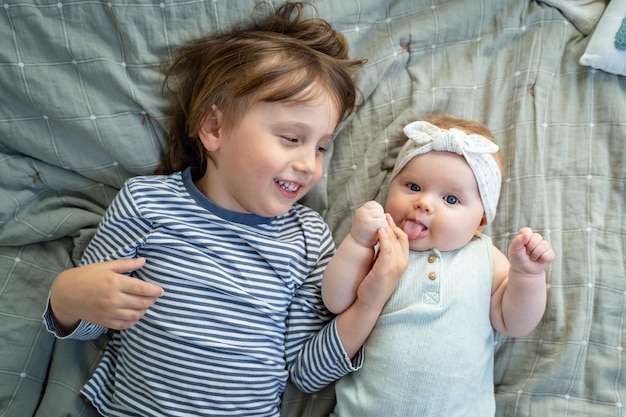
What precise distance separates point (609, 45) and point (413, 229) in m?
0.70

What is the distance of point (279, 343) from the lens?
1.18m

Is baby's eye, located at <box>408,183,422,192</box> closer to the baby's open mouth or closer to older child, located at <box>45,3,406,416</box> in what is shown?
older child, located at <box>45,3,406,416</box>

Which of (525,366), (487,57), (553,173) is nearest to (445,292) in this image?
(525,366)

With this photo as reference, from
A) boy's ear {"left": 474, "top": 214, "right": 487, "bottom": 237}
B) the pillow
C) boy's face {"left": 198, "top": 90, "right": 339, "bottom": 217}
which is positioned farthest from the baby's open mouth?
the pillow

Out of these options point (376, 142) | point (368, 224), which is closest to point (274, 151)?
point (368, 224)

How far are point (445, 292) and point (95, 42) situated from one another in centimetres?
99

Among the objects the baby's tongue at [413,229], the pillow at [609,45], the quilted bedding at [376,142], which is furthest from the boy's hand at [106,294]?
the pillow at [609,45]

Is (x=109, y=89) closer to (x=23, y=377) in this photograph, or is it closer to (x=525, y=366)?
(x=23, y=377)

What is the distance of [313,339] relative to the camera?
1.18 meters

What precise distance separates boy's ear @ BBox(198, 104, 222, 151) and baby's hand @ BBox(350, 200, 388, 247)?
0.37 meters

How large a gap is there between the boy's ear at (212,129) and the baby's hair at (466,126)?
20.3 inches

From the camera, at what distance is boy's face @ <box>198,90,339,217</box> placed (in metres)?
1.10

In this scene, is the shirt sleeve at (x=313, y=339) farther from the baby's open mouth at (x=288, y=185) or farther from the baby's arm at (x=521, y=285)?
the baby's arm at (x=521, y=285)

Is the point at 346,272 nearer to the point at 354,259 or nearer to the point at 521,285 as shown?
the point at 354,259
